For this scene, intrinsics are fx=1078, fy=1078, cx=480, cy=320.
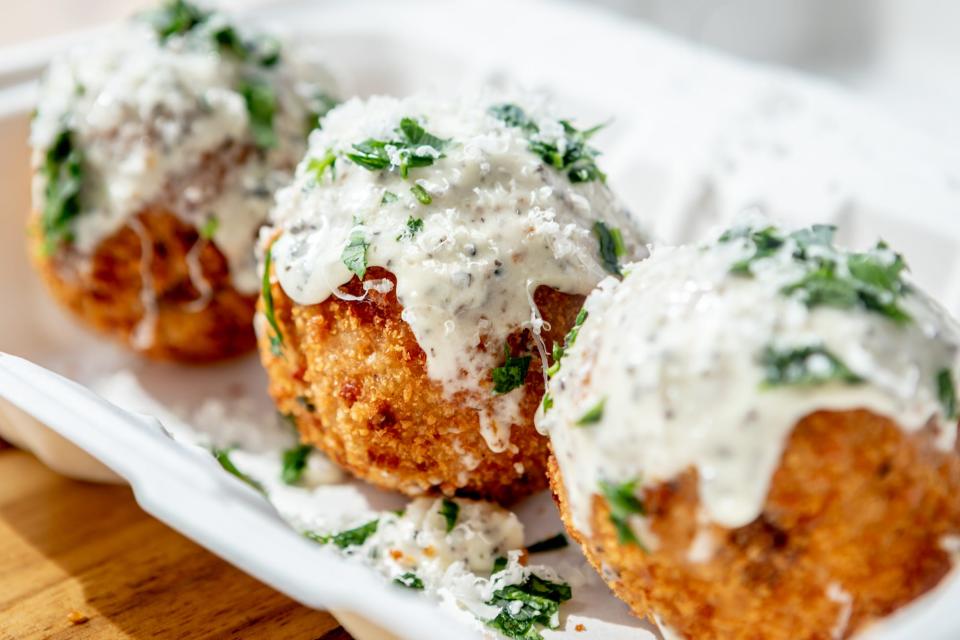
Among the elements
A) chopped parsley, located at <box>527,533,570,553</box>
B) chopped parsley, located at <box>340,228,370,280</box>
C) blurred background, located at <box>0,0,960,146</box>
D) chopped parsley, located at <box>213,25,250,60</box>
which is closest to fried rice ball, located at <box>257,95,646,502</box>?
chopped parsley, located at <box>340,228,370,280</box>

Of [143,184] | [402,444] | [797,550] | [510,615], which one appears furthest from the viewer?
[143,184]

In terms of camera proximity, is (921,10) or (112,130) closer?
(112,130)

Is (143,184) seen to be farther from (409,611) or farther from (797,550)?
(797,550)

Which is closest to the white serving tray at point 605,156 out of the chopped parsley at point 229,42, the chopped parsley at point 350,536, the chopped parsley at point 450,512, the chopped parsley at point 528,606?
the chopped parsley at point 528,606

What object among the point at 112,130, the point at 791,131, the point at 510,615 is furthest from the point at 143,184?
the point at 791,131

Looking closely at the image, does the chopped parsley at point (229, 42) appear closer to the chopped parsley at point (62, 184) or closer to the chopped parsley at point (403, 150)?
the chopped parsley at point (62, 184)
